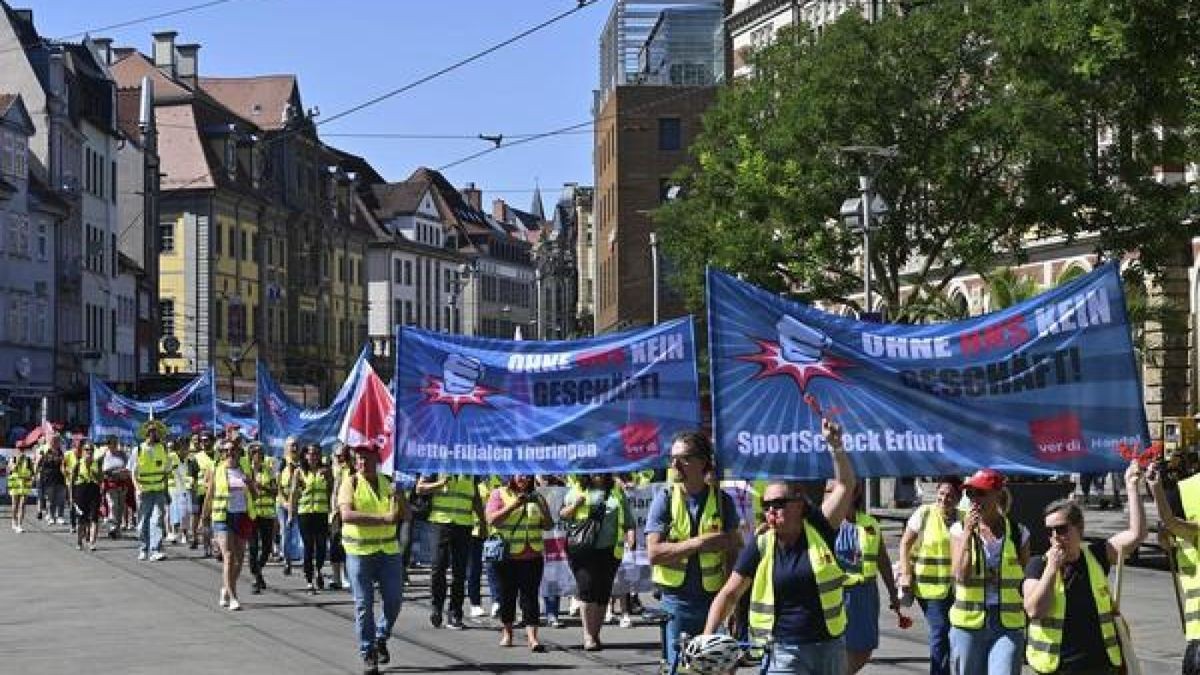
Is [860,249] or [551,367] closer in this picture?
[551,367]

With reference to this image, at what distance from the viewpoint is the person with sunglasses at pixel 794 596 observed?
9.91m

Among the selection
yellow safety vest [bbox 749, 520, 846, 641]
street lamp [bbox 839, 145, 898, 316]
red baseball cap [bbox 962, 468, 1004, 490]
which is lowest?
yellow safety vest [bbox 749, 520, 846, 641]

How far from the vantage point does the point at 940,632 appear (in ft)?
45.1

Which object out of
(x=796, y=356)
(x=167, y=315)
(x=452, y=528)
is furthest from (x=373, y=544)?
(x=167, y=315)

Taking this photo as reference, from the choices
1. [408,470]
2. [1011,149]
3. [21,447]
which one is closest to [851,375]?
[408,470]

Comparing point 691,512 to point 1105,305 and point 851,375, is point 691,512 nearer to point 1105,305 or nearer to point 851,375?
point 851,375

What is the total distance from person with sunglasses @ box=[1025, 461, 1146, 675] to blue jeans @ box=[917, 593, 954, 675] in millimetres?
3307

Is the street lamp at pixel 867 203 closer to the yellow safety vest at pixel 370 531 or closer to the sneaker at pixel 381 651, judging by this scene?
the sneaker at pixel 381 651

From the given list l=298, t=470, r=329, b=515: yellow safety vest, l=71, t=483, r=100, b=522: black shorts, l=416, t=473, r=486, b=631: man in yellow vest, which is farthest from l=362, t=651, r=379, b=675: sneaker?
l=71, t=483, r=100, b=522: black shorts

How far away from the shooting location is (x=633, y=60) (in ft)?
346

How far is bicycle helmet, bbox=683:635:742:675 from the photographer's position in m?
8.73

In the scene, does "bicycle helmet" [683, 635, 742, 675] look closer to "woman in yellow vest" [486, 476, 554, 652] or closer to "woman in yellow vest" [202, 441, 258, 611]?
"woman in yellow vest" [486, 476, 554, 652]

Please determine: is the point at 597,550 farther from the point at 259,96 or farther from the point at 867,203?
the point at 259,96

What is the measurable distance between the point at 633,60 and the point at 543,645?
3454 inches
